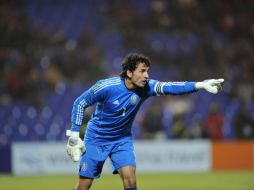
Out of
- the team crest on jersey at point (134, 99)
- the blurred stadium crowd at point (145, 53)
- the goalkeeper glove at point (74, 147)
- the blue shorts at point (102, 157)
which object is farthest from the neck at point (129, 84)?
the blurred stadium crowd at point (145, 53)

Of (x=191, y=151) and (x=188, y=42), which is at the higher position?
(x=188, y=42)

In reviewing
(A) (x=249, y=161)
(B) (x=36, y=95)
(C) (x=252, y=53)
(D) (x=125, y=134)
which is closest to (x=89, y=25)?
(B) (x=36, y=95)

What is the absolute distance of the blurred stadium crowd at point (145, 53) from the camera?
16.3 meters

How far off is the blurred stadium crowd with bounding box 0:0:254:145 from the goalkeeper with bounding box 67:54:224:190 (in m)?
7.62

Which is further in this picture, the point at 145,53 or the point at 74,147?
the point at 145,53

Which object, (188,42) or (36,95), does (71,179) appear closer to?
(36,95)

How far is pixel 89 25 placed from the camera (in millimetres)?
19625

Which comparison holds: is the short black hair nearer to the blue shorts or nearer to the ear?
the ear

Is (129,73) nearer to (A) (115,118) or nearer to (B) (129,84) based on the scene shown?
(B) (129,84)

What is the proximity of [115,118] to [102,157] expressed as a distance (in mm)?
480

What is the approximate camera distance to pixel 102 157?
7160 mm

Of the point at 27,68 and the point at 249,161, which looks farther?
the point at 27,68

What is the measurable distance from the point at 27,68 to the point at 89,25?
135 inches

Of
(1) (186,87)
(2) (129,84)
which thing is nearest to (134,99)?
(2) (129,84)
